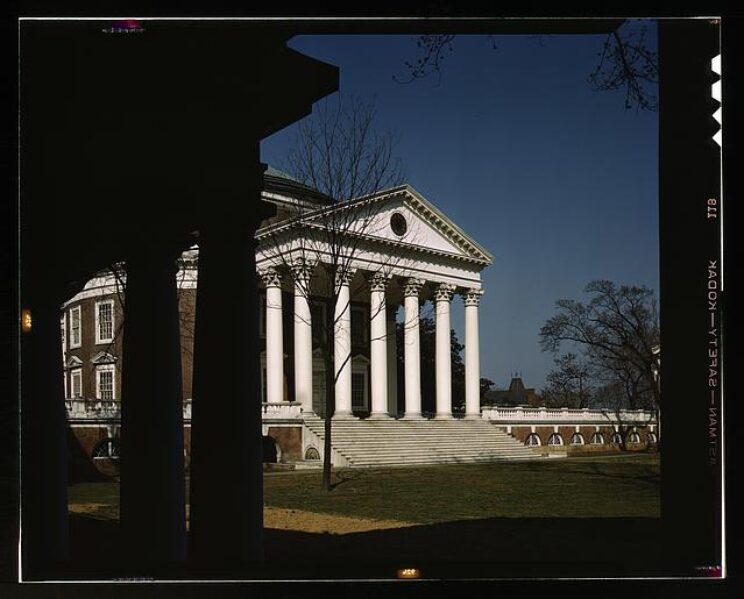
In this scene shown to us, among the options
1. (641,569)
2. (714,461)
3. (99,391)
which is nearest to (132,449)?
(99,391)

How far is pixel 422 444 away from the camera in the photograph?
9.95 metres

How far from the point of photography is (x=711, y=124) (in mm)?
6020

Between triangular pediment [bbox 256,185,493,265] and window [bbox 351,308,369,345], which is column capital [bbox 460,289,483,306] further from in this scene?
window [bbox 351,308,369,345]

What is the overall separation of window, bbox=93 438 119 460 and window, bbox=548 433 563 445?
13.3 feet

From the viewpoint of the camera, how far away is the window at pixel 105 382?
23.8 feet

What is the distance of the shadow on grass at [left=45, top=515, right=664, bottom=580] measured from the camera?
6.25m

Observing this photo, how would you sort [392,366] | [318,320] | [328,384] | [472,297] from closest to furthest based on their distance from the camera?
[472,297]
[392,366]
[328,384]
[318,320]

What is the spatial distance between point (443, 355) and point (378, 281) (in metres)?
2.31

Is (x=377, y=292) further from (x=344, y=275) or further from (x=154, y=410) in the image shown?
(x=154, y=410)

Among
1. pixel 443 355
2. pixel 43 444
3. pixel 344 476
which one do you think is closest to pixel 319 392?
pixel 344 476

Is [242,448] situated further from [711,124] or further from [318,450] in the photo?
[711,124]

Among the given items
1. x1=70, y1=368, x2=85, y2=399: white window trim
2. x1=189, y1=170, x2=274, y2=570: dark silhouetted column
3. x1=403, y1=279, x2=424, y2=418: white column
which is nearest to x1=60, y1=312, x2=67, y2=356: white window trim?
x1=70, y1=368, x2=85, y2=399: white window trim

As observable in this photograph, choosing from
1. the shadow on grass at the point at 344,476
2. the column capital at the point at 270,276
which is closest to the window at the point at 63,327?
the column capital at the point at 270,276

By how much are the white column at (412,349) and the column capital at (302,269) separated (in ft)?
4.64
